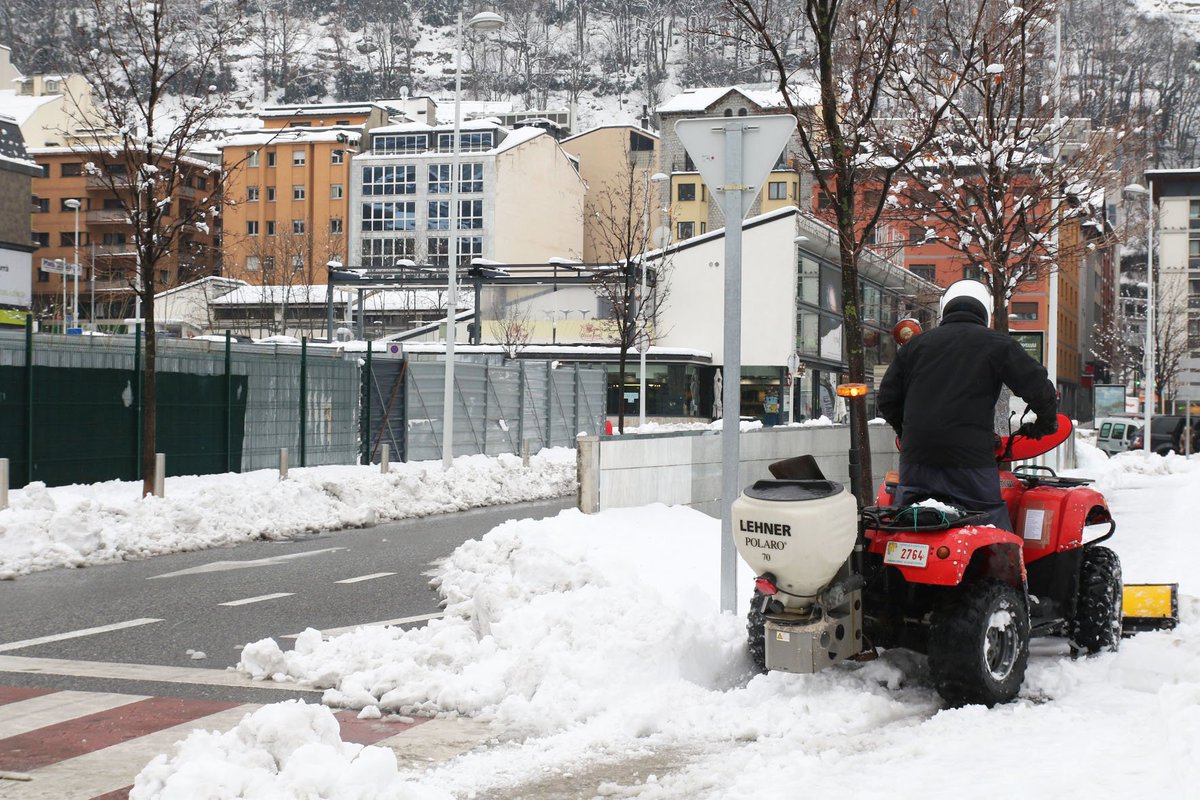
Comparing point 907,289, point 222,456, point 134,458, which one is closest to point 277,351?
point 222,456

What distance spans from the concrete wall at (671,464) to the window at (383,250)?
78559 millimetres

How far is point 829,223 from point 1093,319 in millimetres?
117789

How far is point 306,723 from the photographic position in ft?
15.6

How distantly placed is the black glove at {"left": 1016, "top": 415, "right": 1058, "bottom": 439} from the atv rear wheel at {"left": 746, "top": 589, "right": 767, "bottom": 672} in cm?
154

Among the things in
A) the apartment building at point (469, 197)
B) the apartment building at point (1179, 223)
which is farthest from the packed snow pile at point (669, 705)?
the apartment building at point (1179, 223)

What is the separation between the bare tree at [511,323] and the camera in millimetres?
62719

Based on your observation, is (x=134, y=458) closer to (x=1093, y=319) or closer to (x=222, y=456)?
(x=222, y=456)

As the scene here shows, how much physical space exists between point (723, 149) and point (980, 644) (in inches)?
132

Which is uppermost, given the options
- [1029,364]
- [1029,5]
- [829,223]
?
[1029,5]

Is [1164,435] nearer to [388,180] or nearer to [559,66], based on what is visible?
[388,180]

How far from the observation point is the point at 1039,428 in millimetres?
6434

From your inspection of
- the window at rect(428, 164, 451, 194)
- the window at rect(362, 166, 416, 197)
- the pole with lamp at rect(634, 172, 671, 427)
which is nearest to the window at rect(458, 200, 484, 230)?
the window at rect(428, 164, 451, 194)

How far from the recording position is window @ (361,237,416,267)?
9403 centimetres

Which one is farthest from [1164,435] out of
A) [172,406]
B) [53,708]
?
[53,708]
